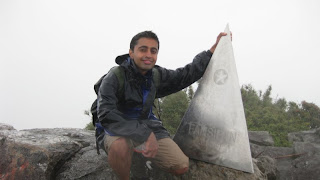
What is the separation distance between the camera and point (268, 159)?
354 centimetres

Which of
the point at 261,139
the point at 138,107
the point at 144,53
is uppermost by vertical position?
the point at 144,53

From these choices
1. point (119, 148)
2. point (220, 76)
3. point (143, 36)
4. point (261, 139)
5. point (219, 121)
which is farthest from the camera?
point (261, 139)

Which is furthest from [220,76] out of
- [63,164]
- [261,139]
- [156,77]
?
[261,139]

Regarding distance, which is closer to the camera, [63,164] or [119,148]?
[119,148]

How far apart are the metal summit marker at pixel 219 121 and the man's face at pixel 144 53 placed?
779mm

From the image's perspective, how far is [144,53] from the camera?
259 centimetres

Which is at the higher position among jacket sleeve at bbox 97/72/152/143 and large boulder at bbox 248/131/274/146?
jacket sleeve at bbox 97/72/152/143

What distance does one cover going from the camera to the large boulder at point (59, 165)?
2598 millimetres

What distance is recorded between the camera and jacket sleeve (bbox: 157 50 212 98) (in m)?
2.94

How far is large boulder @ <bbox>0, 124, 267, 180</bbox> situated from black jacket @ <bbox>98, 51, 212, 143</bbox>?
51 cm

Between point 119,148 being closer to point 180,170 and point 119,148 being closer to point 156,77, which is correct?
point 180,170

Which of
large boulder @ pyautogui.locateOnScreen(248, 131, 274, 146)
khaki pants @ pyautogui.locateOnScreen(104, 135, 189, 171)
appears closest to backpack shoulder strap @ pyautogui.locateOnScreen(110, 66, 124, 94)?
khaki pants @ pyautogui.locateOnScreen(104, 135, 189, 171)

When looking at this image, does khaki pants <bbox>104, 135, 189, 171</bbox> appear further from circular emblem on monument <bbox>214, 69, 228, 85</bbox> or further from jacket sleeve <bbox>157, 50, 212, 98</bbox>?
circular emblem on monument <bbox>214, 69, 228, 85</bbox>

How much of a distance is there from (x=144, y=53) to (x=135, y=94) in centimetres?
45
